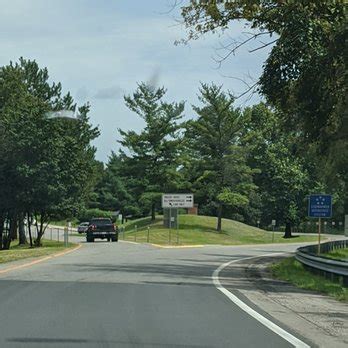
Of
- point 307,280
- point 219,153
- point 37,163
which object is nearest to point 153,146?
point 219,153

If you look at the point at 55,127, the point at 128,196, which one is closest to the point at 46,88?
the point at 55,127

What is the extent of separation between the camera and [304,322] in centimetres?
1073

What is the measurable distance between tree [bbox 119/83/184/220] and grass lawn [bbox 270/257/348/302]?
44035mm

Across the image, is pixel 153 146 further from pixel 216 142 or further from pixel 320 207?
pixel 320 207

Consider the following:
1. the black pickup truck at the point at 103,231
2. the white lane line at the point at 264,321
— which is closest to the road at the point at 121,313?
the white lane line at the point at 264,321

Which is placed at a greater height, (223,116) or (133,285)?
(223,116)

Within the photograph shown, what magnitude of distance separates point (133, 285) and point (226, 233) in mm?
49251

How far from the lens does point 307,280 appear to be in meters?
18.8

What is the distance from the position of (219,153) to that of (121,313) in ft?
178

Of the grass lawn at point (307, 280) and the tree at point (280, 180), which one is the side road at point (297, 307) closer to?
the grass lawn at point (307, 280)

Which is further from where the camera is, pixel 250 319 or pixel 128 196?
pixel 128 196

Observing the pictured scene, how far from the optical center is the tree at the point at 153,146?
2712 inches

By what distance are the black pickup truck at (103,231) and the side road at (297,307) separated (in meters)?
27.8

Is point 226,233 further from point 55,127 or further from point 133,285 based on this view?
point 133,285
